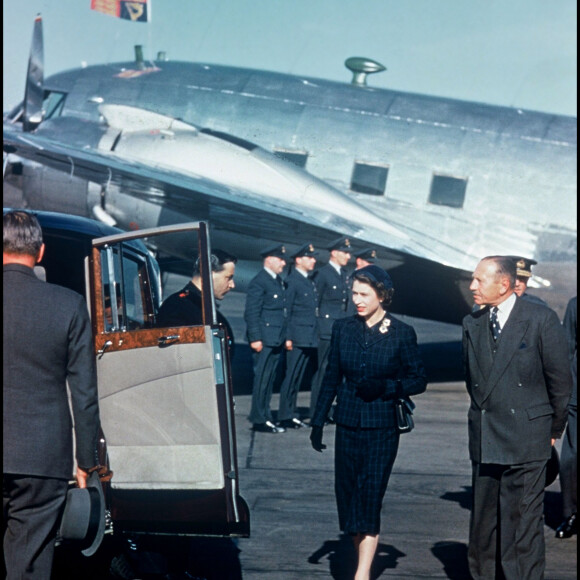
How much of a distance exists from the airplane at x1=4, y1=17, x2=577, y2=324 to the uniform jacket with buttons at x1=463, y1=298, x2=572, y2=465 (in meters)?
7.51

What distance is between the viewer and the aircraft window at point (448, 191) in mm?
14219

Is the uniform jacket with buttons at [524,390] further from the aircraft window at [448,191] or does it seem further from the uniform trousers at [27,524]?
the aircraft window at [448,191]

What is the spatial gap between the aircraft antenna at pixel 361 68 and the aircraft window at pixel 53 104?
16.6 feet

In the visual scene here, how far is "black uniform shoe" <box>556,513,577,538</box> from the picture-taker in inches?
279

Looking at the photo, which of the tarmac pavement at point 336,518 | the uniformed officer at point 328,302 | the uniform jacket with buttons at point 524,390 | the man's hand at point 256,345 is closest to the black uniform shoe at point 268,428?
the tarmac pavement at point 336,518

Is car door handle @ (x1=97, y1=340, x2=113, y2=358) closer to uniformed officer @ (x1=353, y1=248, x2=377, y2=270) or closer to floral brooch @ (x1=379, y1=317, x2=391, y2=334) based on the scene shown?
floral brooch @ (x1=379, y1=317, x2=391, y2=334)

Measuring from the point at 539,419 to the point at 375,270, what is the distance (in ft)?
4.47

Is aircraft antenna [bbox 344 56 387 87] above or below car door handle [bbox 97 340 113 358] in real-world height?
above

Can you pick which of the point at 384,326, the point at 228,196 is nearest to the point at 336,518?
the point at 384,326

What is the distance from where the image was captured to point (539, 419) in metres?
5.59

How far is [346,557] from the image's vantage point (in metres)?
6.42

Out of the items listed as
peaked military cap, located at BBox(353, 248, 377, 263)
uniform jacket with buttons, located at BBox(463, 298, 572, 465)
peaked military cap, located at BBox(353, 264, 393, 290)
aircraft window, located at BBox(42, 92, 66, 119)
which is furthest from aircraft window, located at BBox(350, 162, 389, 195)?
uniform jacket with buttons, located at BBox(463, 298, 572, 465)

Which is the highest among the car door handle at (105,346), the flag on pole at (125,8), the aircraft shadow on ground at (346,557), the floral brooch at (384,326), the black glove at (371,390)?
the flag on pole at (125,8)

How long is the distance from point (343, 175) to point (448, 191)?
1.66m
